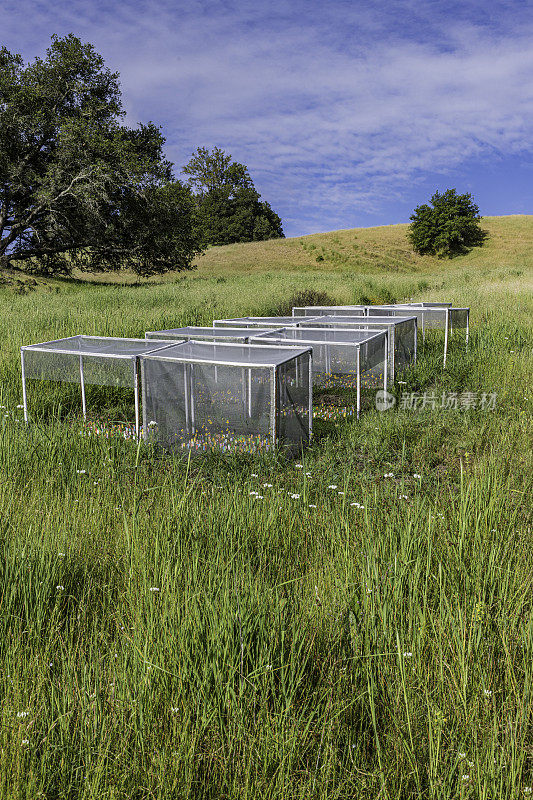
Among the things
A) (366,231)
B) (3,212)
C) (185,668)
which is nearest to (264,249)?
(366,231)

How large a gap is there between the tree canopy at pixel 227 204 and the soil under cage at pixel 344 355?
48956 mm

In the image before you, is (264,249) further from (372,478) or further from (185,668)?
(185,668)

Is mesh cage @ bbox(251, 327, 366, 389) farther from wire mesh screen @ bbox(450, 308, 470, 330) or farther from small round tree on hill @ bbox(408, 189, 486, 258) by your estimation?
small round tree on hill @ bbox(408, 189, 486, 258)

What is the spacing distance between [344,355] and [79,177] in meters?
16.8

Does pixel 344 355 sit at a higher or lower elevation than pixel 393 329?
lower

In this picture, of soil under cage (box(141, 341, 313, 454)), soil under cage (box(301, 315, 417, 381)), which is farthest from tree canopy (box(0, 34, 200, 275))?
soil under cage (box(141, 341, 313, 454))

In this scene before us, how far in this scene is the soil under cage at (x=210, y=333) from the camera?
816 centimetres

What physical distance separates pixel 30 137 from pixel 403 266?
2969 cm

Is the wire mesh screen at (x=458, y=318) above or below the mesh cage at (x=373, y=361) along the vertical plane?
above

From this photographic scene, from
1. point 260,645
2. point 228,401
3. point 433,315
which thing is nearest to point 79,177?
point 433,315

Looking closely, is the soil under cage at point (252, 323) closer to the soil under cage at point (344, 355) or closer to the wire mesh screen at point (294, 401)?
the soil under cage at point (344, 355)

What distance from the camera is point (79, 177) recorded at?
20.8 meters

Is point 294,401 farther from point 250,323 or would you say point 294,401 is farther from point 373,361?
point 250,323

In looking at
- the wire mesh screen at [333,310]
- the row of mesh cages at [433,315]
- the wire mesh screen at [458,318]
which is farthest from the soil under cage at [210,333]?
the wire mesh screen at [458,318]
